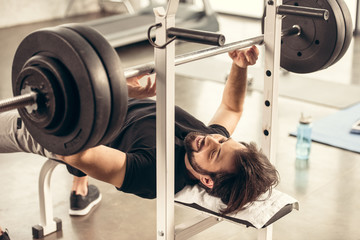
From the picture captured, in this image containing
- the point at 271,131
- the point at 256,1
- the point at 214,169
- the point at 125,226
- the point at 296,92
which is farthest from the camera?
the point at 256,1

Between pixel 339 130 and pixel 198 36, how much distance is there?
230 cm

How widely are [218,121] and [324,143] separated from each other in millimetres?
1381

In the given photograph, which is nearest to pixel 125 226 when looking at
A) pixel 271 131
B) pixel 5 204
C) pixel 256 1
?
pixel 5 204

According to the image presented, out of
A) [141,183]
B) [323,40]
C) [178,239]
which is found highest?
[323,40]

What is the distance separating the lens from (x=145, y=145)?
2496mm

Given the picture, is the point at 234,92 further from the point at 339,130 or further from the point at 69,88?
→ the point at 339,130

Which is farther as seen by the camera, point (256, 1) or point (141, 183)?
point (256, 1)

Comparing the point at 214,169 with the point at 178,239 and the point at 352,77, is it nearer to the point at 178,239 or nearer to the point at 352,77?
the point at 178,239

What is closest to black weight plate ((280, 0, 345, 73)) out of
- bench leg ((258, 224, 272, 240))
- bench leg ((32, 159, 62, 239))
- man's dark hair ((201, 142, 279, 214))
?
man's dark hair ((201, 142, 279, 214))

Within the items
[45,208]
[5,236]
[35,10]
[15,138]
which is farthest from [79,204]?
[35,10]

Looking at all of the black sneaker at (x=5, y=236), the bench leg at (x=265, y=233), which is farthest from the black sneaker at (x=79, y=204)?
the bench leg at (x=265, y=233)

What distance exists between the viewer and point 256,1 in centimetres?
730

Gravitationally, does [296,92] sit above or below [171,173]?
below

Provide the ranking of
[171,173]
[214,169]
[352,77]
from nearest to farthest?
1. [171,173]
2. [214,169]
3. [352,77]
